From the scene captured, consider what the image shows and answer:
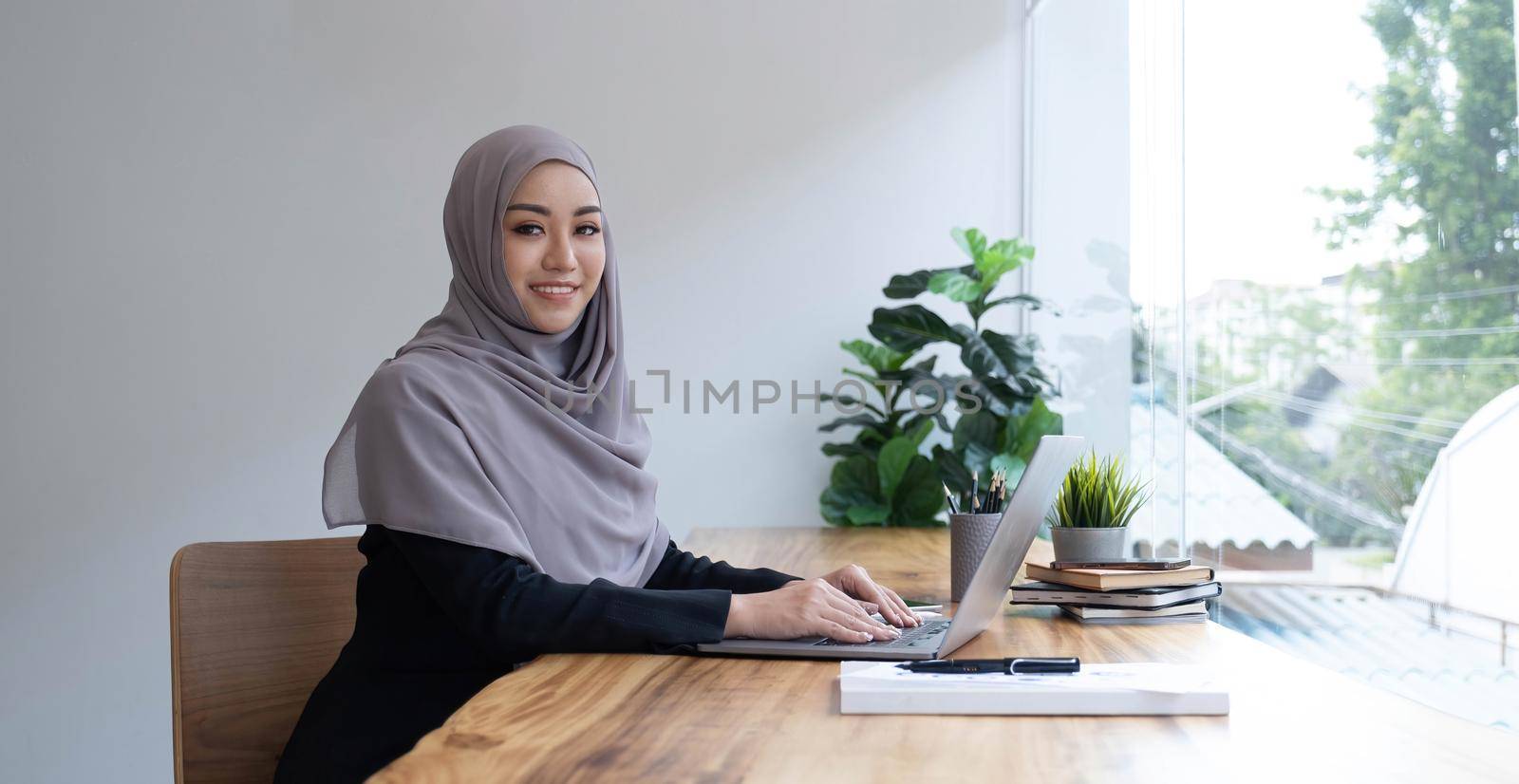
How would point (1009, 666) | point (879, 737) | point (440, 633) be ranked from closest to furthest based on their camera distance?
point (879, 737)
point (1009, 666)
point (440, 633)

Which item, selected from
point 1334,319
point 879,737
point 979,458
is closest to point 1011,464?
point 979,458

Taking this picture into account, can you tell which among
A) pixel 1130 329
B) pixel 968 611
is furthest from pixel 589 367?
pixel 1130 329

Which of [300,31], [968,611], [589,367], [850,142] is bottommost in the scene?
[968,611]

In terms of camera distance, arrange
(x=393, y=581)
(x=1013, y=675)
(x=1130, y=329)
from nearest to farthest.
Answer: (x=1013, y=675)
(x=393, y=581)
(x=1130, y=329)

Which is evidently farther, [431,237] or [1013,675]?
[431,237]

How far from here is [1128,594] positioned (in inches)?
56.0

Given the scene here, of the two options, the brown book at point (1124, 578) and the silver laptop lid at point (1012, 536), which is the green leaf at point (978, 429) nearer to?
the brown book at point (1124, 578)

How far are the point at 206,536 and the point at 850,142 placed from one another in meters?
2.33

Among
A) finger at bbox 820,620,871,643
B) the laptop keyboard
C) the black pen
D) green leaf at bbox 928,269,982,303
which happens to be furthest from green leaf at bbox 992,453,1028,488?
the black pen

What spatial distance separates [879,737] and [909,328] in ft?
7.57

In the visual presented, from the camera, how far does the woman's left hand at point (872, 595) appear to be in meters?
1.36

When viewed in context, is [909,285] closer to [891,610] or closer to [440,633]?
[891,610]

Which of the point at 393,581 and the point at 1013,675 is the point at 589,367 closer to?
the point at 393,581

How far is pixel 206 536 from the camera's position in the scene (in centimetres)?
351
